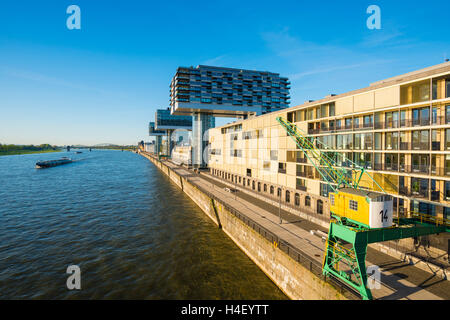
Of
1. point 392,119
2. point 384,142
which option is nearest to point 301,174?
point 384,142

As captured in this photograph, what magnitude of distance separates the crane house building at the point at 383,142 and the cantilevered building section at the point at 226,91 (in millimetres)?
56843

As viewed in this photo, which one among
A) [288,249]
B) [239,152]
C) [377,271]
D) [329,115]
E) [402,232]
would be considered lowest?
[377,271]

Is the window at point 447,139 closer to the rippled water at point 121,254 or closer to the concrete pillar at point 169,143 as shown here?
the rippled water at point 121,254

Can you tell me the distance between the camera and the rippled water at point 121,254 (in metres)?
20.8

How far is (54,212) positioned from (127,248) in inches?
996

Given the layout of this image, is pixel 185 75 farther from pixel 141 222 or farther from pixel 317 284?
pixel 317 284

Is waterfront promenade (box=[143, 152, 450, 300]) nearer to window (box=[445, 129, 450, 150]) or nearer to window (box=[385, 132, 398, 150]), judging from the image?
window (box=[445, 129, 450, 150])

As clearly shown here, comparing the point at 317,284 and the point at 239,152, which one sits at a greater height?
the point at 239,152

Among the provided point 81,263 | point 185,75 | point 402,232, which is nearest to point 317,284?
point 402,232

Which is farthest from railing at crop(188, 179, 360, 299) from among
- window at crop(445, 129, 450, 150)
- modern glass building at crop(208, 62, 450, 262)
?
window at crop(445, 129, 450, 150)

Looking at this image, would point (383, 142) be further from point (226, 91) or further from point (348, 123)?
point (226, 91)

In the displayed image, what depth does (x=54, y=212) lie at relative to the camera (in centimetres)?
4284

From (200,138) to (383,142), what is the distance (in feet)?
246

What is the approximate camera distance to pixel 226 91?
95750 millimetres
